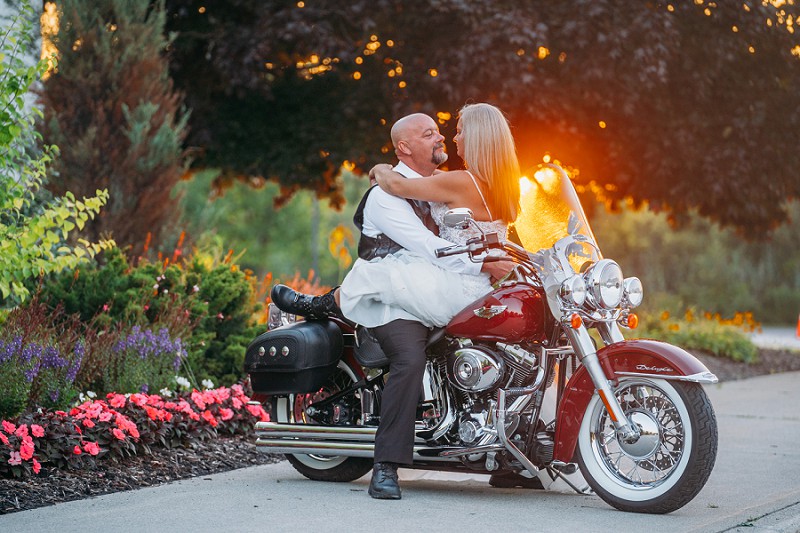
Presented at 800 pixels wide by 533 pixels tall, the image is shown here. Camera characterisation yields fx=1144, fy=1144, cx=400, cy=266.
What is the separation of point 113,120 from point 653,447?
284 inches

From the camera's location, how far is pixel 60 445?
5895mm

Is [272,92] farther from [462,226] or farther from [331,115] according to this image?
[462,226]

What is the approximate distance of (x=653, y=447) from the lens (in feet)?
17.0

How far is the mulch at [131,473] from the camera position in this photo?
5457mm

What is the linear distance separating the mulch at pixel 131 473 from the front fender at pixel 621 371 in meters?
2.17

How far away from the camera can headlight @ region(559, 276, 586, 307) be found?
5266mm

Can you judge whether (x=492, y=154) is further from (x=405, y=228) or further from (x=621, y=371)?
(x=621, y=371)

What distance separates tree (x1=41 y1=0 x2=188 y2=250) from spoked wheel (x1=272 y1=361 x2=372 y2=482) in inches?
188

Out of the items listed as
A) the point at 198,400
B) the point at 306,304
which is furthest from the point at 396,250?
the point at 198,400

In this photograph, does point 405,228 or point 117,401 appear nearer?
point 405,228

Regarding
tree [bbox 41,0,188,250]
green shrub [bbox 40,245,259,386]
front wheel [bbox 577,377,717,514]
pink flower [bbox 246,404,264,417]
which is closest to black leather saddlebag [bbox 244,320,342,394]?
pink flower [bbox 246,404,264,417]

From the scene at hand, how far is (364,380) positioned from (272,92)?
892cm

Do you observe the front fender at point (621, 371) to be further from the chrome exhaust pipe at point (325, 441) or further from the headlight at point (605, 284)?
the chrome exhaust pipe at point (325, 441)

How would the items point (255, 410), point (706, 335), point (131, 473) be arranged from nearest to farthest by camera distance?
point (131, 473) → point (255, 410) → point (706, 335)
